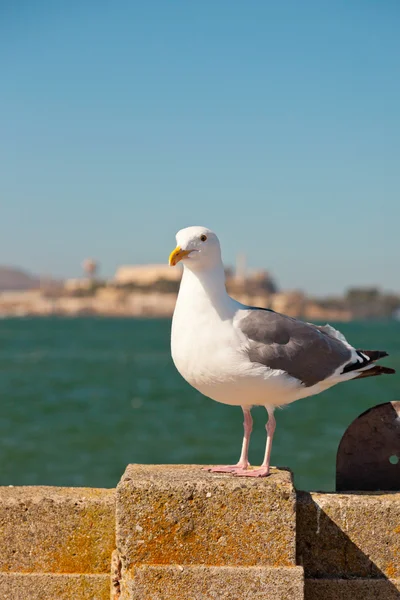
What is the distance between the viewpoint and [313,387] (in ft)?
14.8

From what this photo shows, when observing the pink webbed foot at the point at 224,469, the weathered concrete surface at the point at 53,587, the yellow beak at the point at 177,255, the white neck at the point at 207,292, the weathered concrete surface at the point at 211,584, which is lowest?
the weathered concrete surface at the point at 53,587

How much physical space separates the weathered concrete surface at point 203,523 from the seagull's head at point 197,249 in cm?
111

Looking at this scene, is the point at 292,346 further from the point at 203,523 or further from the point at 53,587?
the point at 53,587

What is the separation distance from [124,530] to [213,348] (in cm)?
98

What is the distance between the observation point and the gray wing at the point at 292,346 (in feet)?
14.0

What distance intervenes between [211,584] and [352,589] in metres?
0.71

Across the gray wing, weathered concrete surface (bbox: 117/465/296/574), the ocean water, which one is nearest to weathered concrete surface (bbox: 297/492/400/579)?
weathered concrete surface (bbox: 117/465/296/574)

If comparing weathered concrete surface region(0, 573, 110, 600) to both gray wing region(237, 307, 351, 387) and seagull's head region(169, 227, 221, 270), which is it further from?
seagull's head region(169, 227, 221, 270)

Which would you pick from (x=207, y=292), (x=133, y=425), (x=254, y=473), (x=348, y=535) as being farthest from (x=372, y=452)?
(x=133, y=425)

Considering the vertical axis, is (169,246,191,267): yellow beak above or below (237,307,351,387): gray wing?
above

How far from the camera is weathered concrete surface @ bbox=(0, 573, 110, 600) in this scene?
3822mm

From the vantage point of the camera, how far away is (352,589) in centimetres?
383

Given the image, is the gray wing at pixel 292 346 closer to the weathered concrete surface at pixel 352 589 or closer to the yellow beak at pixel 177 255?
the yellow beak at pixel 177 255

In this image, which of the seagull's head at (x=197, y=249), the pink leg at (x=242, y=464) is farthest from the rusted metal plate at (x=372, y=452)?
the seagull's head at (x=197, y=249)
